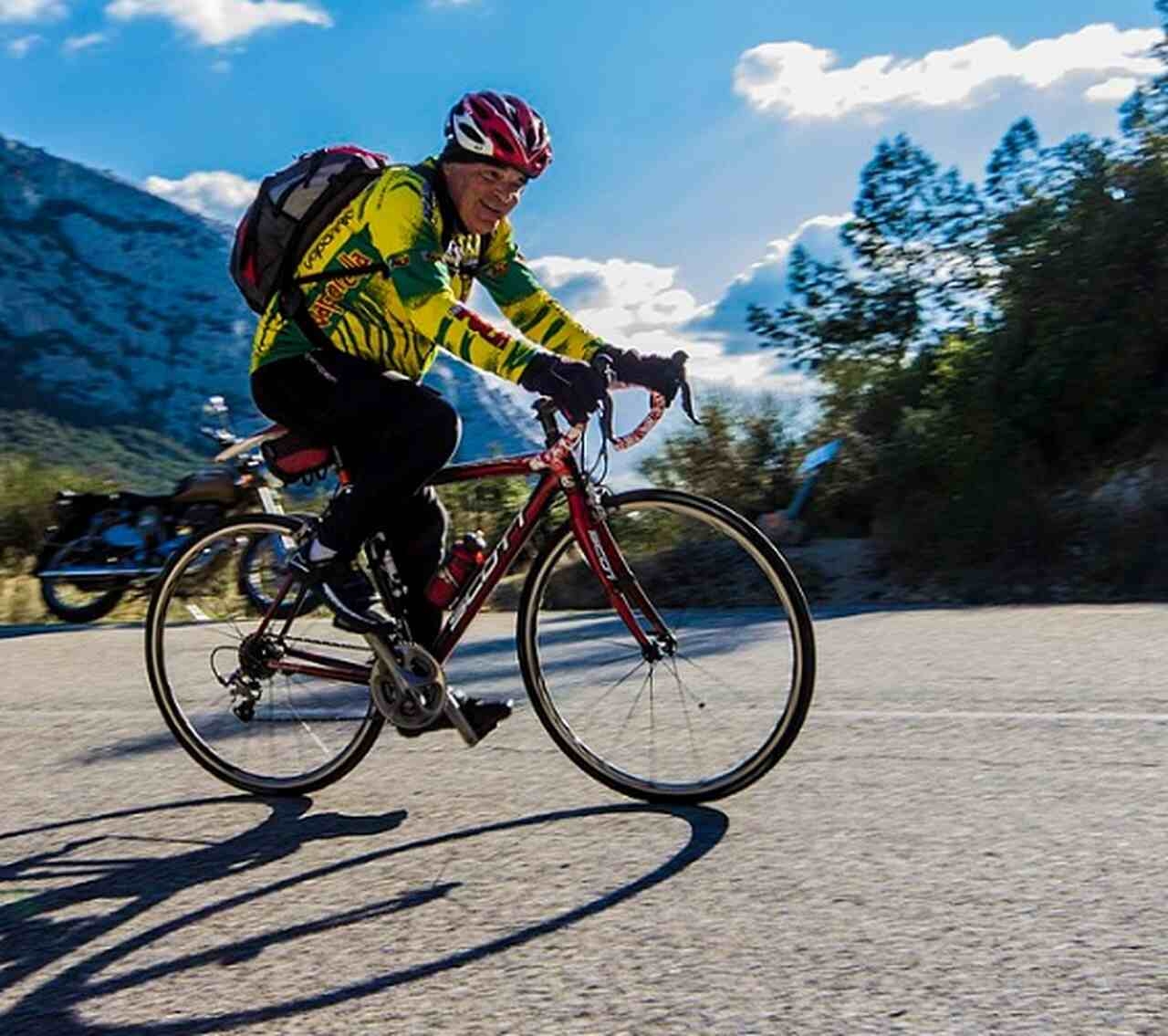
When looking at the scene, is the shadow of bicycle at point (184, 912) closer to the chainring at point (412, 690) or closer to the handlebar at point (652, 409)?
the chainring at point (412, 690)

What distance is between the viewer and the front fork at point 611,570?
3.94m

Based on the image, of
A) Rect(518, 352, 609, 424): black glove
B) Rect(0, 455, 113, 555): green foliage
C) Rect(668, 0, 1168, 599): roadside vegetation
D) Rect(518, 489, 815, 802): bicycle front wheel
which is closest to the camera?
Rect(518, 352, 609, 424): black glove

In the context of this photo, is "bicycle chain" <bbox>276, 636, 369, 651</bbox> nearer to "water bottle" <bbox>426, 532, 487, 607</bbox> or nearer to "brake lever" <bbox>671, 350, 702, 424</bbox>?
"water bottle" <bbox>426, 532, 487, 607</bbox>

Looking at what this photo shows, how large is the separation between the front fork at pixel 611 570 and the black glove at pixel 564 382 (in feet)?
1.23

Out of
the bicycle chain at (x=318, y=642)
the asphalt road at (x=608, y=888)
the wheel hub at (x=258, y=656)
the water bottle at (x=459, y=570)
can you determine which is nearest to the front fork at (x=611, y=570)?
the water bottle at (x=459, y=570)

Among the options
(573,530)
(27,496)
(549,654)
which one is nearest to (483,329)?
(573,530)

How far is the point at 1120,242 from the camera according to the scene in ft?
43.0

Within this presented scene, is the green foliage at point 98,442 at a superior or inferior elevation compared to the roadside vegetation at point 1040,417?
superior

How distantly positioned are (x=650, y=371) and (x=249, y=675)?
1635 mm

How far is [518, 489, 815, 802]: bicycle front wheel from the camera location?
3830 mm

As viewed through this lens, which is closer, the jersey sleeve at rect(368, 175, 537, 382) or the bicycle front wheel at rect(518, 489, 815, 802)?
the jersey sleeve at rect(368, 175, 537, 382)

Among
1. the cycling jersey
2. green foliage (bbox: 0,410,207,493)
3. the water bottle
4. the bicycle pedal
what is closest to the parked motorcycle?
the cycling jersey

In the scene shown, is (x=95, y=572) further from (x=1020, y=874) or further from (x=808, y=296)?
(x=808, y=296)

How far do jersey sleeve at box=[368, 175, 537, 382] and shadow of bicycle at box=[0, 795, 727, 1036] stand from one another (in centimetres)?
126
